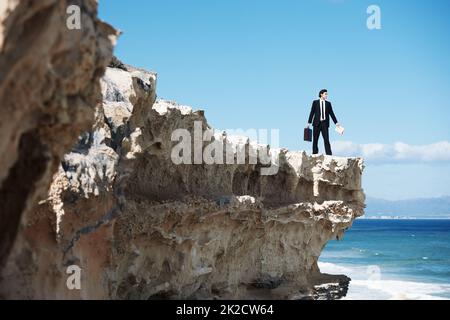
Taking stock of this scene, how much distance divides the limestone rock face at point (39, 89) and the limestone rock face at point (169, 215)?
643mm

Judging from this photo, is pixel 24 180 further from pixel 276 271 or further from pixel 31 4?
pixel 276 271

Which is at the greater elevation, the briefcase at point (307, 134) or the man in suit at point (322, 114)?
the man in suit at point (322, 114)

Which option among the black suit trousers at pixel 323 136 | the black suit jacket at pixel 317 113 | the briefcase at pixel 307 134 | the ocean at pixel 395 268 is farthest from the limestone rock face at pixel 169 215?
the ocean at pixel 395 268

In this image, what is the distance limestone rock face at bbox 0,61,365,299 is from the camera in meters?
7.30

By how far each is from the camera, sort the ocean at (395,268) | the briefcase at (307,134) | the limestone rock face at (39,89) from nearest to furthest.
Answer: the limestone rock face at (39,89) → the briefcase at (307,134) → the ocean at (395,268)

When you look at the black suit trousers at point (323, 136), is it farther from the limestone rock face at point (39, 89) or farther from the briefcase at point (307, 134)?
the limestone rock face at point (39, 89)

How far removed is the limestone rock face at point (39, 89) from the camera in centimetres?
469

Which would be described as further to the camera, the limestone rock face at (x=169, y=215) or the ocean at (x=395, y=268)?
the ocean at (x=395, y=268)

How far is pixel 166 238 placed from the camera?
11000 mm

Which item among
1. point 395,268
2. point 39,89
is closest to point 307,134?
point 39,89

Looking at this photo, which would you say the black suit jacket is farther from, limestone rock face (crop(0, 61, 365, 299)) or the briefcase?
limestone rock face (crop(0, 61, 365, 299))

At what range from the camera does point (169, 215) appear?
11031 millimetres

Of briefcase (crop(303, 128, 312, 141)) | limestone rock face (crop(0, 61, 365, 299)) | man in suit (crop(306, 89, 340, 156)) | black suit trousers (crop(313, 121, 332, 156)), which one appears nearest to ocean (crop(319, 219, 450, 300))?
limestone rock face (crop(0, 61, 365, 299))

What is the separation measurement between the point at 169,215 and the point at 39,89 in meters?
6.27
